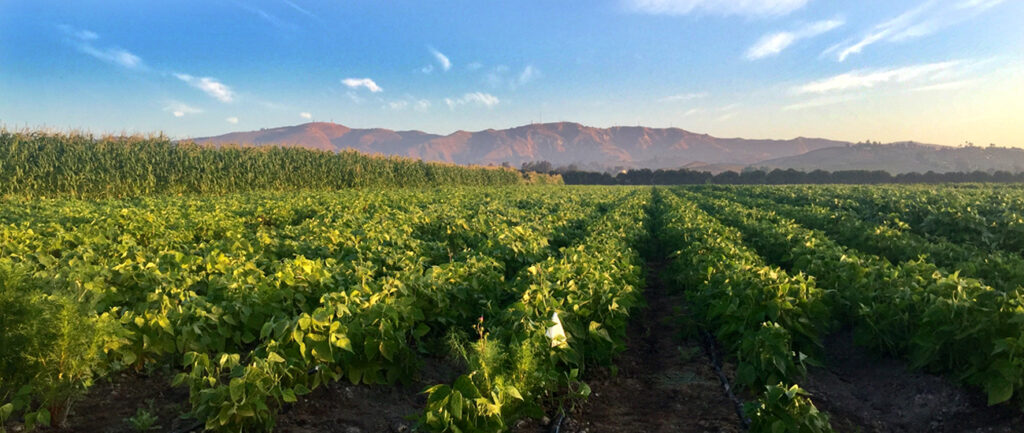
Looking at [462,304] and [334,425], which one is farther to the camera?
[462,304]

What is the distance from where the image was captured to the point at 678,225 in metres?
13.0

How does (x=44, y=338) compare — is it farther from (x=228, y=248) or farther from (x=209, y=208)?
(x=209, y=208)

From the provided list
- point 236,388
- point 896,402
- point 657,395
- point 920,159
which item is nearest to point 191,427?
point 236,388

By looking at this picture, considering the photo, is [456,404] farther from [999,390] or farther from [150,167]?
[150,167]

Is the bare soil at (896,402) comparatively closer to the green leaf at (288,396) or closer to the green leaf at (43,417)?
the green leaf at (288,396)

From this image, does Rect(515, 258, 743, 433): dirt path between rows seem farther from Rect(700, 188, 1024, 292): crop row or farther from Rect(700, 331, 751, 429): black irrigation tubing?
Rect(700, 188, 1024, 292): crop row

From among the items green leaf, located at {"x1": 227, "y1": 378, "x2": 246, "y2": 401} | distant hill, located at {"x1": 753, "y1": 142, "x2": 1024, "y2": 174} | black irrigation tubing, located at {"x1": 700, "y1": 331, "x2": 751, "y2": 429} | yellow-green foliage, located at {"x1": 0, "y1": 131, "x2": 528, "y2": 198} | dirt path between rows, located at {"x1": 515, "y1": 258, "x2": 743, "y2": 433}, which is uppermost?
distant hill, located at {"x1": 753, "y1": 142, "x2": 1024, "y2": 174}

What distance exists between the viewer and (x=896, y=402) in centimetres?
451

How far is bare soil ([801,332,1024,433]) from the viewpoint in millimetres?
3887

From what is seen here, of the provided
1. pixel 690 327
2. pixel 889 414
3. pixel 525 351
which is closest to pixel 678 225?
pixel 690 327

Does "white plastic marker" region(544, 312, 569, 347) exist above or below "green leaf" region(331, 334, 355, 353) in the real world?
below

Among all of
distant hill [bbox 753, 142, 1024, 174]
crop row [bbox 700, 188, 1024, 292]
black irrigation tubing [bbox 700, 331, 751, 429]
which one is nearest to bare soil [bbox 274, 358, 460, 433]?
black irrigation tubing [bbox 700, 331, 751, 429]

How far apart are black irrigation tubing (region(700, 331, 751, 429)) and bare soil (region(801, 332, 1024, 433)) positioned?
0.74 metres

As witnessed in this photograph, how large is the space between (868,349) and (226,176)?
26.5 metres
